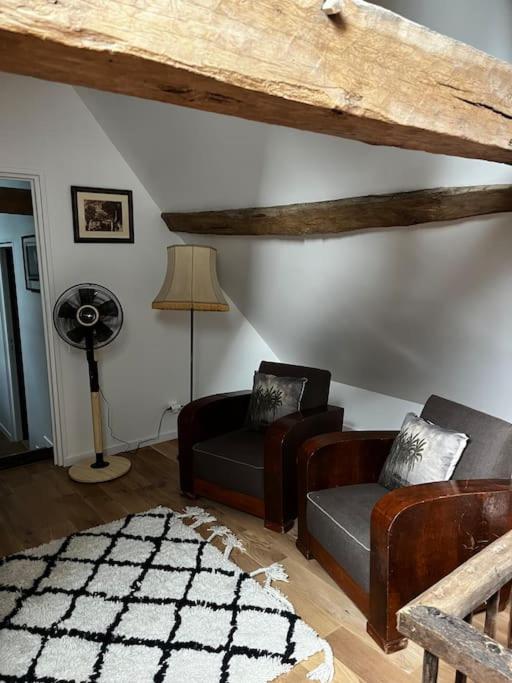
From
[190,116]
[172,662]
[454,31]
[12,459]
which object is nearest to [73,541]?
[172,662]

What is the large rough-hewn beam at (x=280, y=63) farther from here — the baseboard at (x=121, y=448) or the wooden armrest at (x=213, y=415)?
the baseboard at (x=121, y=448)

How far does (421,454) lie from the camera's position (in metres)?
2.15

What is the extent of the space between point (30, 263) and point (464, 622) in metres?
3.97

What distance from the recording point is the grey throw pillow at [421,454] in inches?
81.7

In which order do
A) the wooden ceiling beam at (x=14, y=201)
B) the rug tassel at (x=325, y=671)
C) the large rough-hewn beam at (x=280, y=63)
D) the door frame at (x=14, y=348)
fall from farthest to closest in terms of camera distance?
the door frame at (x=14, y=348), the wooden ceiling beam at (x=14, y=201), the rug tassel at (x=325, y=671), the large rough-hewn beam at (x=280, y=63)

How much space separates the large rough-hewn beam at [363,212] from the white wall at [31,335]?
6.03 ft

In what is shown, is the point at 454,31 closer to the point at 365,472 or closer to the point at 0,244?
the point at 365,472

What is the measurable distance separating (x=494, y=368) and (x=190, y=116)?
1.97 m

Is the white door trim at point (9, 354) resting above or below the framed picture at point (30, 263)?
below

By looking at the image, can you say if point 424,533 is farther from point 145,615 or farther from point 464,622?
point 145,615

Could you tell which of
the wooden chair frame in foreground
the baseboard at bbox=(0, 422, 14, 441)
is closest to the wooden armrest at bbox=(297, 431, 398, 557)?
the wooden chair frame in foreground

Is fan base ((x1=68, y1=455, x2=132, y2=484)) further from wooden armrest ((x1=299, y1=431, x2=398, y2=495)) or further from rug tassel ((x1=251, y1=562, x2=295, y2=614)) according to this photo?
wooden armrest ((x1=299, y1=431, x2=398, y2=495))

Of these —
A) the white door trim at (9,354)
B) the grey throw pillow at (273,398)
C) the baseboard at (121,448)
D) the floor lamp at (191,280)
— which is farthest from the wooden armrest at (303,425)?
the white door trim at (9,354)

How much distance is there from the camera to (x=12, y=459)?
3.55 metres
